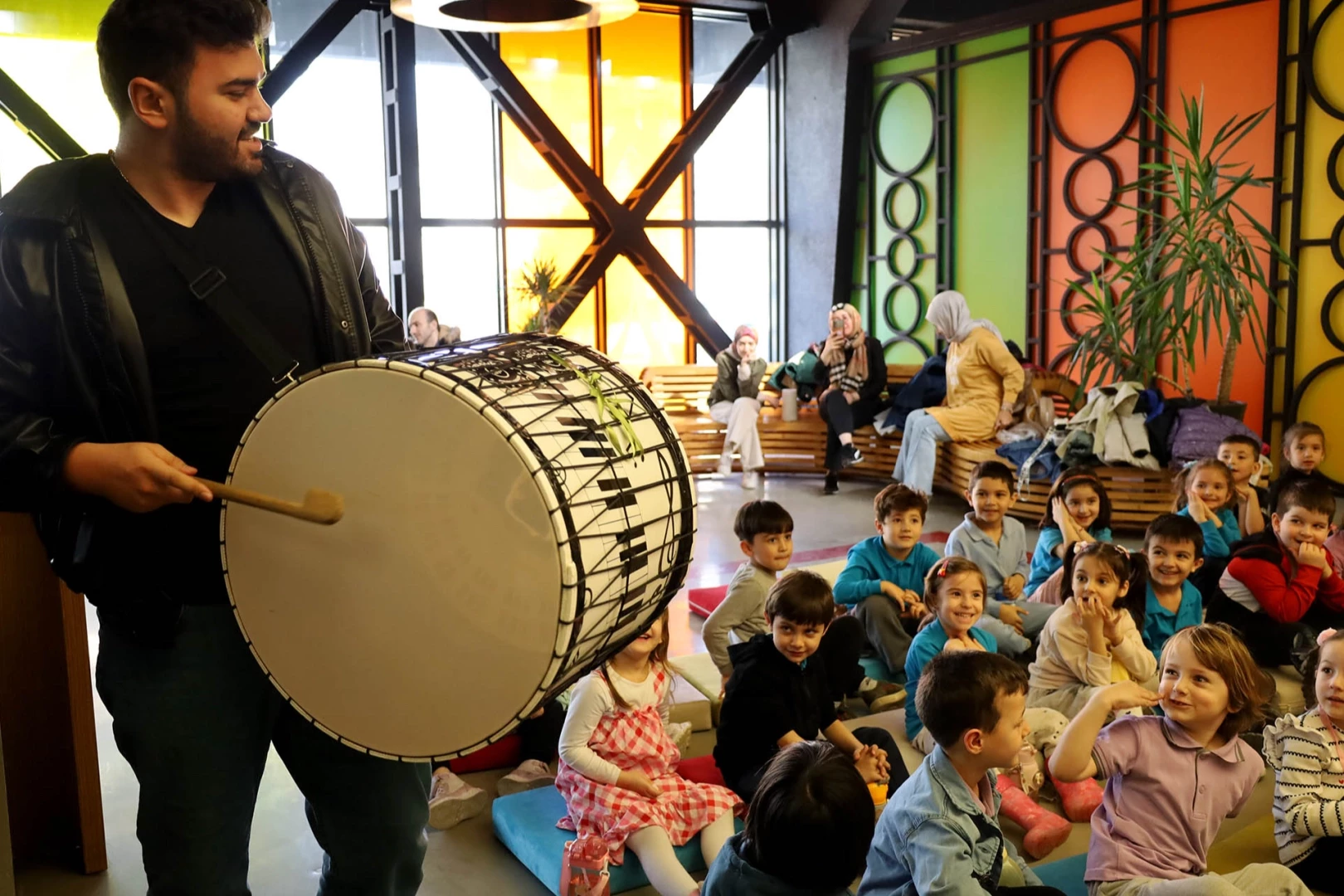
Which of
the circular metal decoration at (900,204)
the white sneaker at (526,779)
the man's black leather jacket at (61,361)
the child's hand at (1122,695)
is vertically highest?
the circular metal decoration at (900,204)

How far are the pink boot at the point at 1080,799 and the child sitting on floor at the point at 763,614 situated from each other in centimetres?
70

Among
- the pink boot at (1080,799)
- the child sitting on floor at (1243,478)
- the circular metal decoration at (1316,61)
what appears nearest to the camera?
the pink boot at (1080,799)

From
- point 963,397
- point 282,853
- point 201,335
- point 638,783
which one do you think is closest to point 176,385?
point 201,335

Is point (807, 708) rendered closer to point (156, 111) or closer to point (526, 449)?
point (526, 449)

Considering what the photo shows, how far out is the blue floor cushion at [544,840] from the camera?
2.60 metres

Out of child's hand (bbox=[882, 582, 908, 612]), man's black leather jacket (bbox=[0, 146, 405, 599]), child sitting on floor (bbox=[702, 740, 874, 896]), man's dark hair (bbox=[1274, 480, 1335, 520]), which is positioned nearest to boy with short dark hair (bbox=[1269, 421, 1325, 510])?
man's dark hair (bbox=[1274, 480, 1335, 520])

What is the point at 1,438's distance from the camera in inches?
54.6

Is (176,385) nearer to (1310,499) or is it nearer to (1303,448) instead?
(1310,499)

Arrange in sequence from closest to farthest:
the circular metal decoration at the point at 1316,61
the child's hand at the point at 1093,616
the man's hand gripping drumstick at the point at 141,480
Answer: the man's hand gripping drumstick at the point at 141,480, the child's hand at the point at 1093,616, the circular metal decoration at the point at 1316,61

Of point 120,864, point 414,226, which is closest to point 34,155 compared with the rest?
point 414,226

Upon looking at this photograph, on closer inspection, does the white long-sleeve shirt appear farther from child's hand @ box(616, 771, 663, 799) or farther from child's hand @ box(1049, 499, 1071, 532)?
child's hand @ box(1049, 499, 1071, 532)

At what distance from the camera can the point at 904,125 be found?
9.16 m

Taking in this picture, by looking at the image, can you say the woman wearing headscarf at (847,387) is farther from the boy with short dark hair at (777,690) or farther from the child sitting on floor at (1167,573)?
the boy with short dark hair at (777,690)

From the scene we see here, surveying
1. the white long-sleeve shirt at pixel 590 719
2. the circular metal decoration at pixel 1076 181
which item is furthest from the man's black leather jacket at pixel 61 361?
the circular metal decoration at pixel 1076 181
